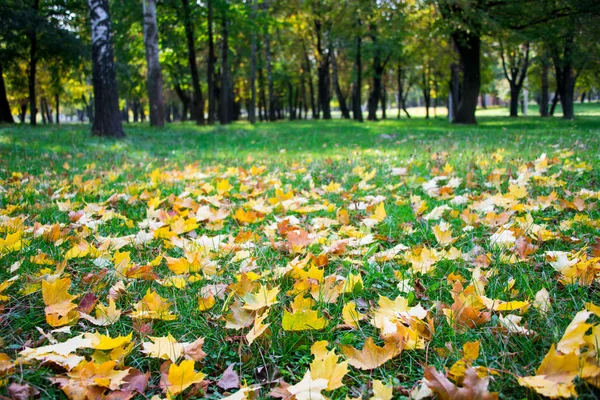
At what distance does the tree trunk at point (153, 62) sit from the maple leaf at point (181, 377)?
555 inches

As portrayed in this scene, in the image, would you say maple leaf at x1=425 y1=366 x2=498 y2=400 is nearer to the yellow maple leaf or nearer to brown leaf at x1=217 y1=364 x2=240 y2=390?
brown leaf at x1=217 y1=364 x2=240 y2=390

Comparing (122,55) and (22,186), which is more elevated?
(122,55)

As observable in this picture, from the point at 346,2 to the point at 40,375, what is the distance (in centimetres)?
1943

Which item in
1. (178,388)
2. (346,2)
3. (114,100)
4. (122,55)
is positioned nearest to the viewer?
(178,388)

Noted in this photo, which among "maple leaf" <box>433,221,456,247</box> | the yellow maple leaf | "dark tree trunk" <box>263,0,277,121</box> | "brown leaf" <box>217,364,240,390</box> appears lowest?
"brown leaf" <box>217,364,240,390</box>

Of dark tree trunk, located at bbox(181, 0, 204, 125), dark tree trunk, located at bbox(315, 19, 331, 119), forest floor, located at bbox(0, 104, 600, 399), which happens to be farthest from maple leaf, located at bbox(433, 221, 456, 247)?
dark tree trunk, located at bbox(315, 19, 331, 119)

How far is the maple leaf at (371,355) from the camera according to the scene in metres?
1.12

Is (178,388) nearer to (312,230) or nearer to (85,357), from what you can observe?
(85,357)

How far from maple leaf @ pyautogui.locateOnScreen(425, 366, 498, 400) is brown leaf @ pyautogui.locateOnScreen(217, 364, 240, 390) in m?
0.51

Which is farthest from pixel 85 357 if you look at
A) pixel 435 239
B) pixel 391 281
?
pixel 435 239

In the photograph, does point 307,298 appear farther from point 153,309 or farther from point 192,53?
point 192,53

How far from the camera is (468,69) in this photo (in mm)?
15133

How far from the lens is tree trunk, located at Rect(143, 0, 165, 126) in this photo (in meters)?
13.1

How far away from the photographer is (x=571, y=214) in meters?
2.44
